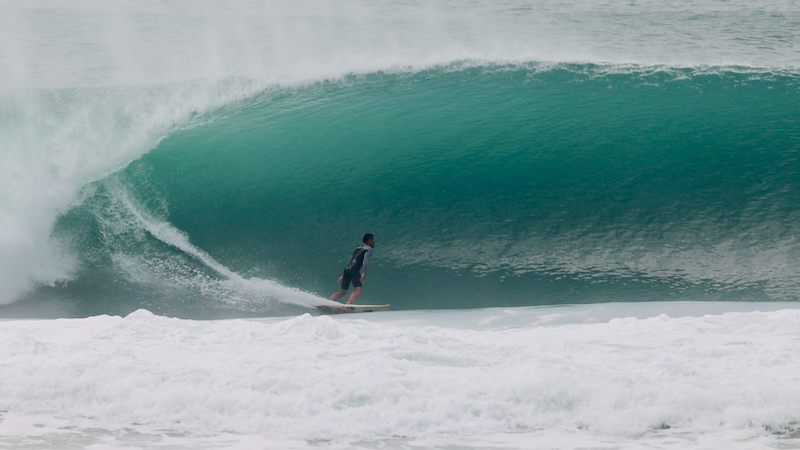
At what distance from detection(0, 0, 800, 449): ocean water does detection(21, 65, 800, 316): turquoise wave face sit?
0.14 ft

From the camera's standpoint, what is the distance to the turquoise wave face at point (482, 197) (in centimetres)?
751

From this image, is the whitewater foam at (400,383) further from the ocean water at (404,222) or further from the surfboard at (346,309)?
the surfboard at (346,309)

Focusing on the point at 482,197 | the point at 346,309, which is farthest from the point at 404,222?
the point at 346,309

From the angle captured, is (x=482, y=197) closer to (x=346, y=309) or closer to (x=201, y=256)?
(x=346, y=309)

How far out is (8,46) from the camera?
553 inches

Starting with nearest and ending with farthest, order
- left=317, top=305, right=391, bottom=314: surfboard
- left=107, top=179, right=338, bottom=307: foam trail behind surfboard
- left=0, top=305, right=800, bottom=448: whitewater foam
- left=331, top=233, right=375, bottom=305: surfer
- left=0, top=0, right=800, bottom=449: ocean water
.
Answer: left=0, top=305, right=800, bottom=448: whitewater foam, left=0, top=0, right=800, bottom=449: ocean water, left=317, top=305, right=391, bottom=314: surfboard, left=331, top=233, right=375, bottom=305: surfer, left=107, top=179, right=338, bottom=307: foam trail behind surfboard

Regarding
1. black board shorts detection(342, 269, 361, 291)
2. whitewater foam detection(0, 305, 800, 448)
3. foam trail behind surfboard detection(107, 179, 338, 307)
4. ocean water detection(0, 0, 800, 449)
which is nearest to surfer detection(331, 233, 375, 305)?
black board shorts detection(342, 269, 361, 291)

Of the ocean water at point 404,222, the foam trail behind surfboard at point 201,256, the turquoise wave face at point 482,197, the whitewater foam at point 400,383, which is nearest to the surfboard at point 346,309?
the foam trail behind surfboard at point 201,256

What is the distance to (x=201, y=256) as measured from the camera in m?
8.10

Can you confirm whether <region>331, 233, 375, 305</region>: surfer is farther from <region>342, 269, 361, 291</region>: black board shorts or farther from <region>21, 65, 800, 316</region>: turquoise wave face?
<region>21, 65, 800, 316</region>: turquoise wave face

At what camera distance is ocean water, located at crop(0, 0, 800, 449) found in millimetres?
4254

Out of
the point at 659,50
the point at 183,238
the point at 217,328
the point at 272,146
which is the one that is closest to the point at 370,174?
the point at 272,146

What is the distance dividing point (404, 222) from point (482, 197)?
115 cm

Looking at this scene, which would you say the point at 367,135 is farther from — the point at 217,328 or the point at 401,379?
the point at 401,379
